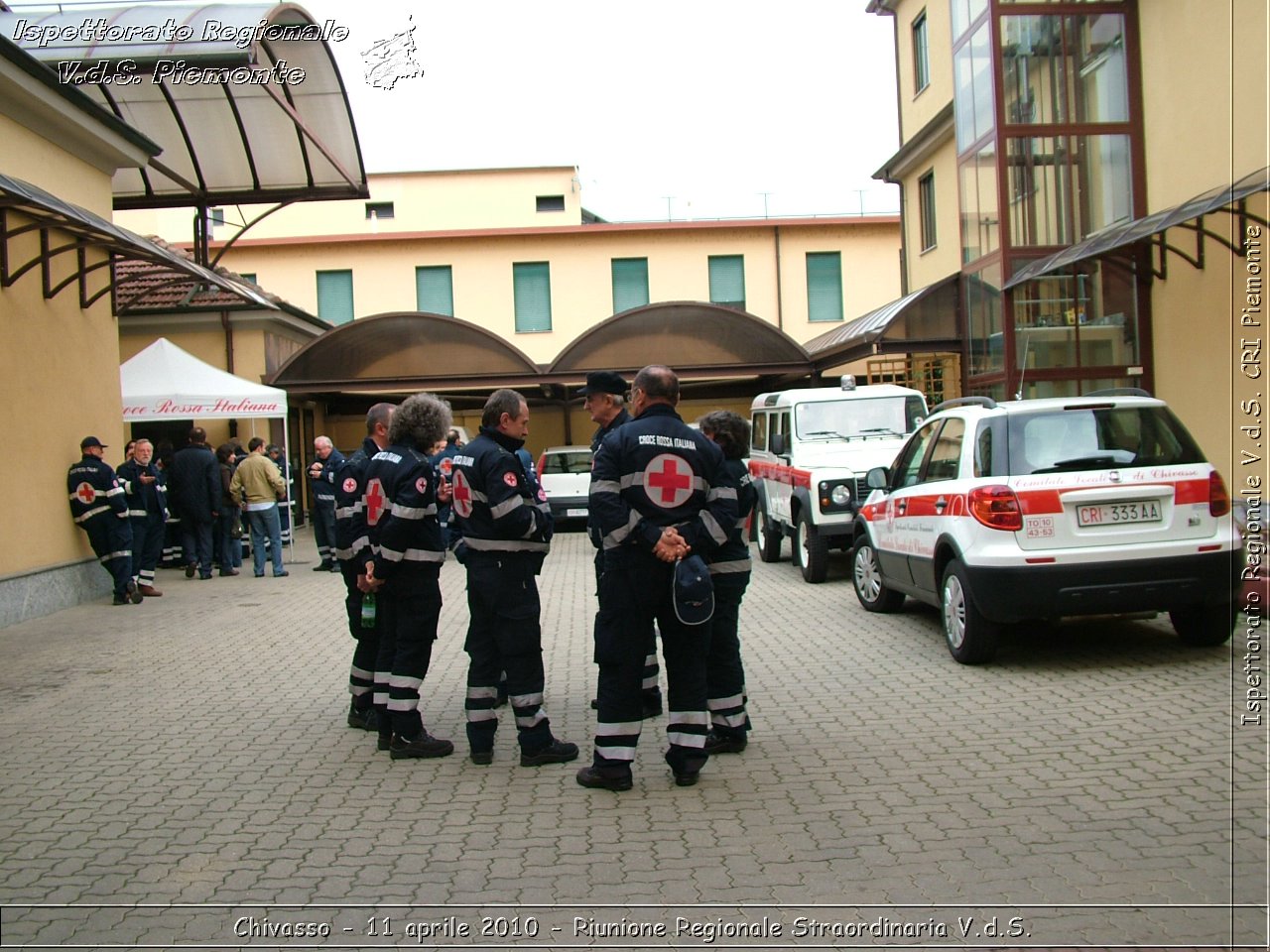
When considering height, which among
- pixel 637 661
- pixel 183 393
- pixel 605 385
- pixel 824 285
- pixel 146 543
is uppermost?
pixel 824 285

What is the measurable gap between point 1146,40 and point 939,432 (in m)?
10.1

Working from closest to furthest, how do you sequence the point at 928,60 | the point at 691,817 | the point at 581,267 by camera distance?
the point at 691,817, the point at 928,60, the point at 581,267

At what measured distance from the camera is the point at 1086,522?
24.1ft

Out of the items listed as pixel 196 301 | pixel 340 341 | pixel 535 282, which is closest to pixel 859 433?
pixel 340 341

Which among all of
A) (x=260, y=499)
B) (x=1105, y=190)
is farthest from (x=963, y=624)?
(x=1105, y=190)

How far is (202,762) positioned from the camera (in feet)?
20.5

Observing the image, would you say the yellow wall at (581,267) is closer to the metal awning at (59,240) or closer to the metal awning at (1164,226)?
the metal awning at (1164,226)

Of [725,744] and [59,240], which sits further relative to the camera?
[59,240]

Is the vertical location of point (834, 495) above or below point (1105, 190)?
below

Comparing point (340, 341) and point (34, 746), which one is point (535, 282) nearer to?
point (340, 341)

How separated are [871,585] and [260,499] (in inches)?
353

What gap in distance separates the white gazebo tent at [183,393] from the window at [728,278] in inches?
731

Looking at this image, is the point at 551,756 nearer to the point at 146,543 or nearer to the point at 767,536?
the point at 146,543

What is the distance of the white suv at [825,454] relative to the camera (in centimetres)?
1284
